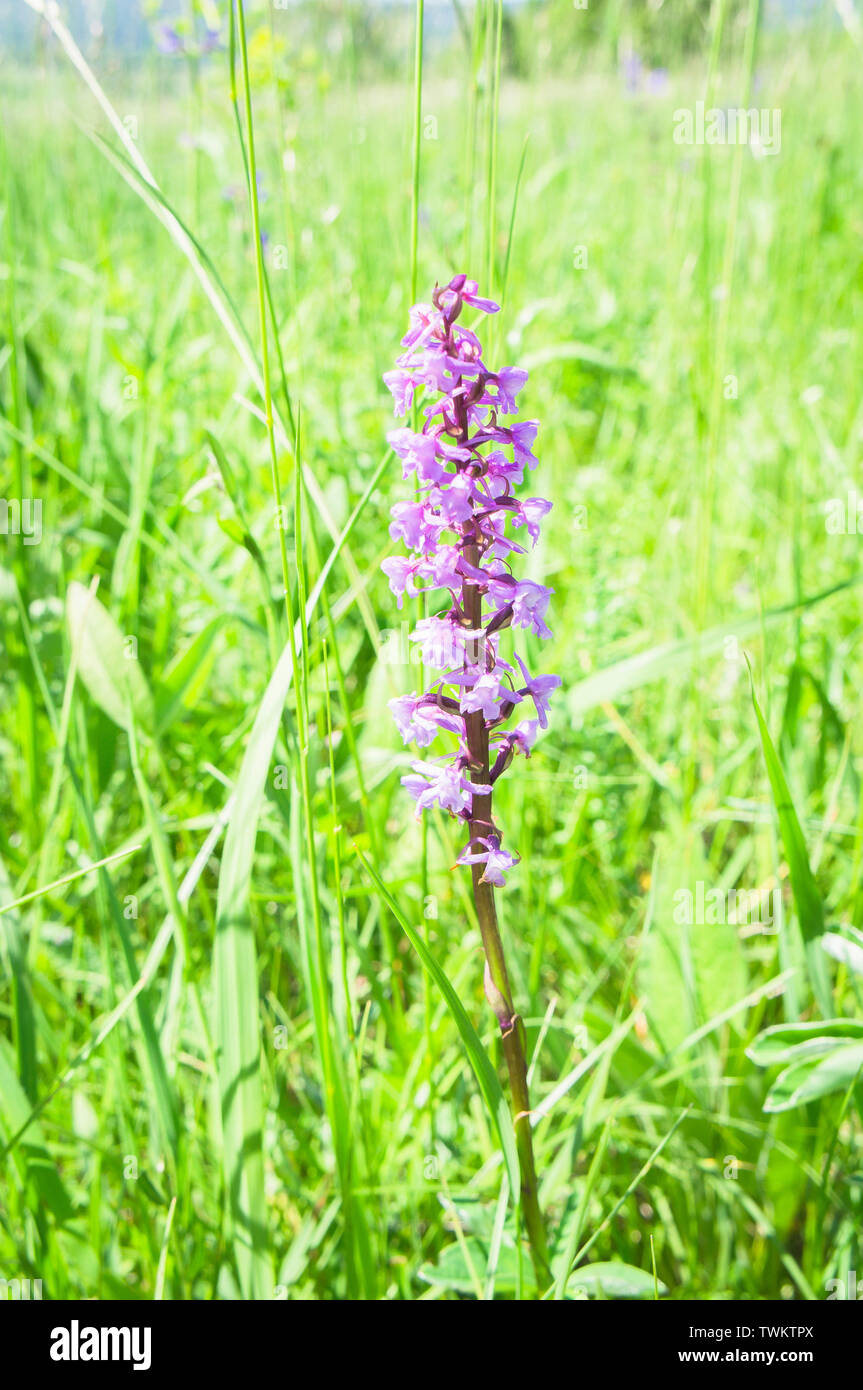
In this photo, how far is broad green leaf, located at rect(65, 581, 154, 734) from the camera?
1.50 m

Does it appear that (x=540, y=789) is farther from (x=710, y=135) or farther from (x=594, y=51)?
(x=594, y=51)

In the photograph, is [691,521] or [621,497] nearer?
[691,521]

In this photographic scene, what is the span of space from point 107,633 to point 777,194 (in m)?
4.18

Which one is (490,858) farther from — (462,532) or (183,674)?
(183,674)

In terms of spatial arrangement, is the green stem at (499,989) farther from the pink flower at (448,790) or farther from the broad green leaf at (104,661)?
the broad green leaf at (104,661)

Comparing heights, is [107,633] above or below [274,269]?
below

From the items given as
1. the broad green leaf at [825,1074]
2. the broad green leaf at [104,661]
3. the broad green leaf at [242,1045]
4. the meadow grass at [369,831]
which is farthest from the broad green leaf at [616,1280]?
the broad green leaf at [104,661]

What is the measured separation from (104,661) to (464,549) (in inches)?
35.7

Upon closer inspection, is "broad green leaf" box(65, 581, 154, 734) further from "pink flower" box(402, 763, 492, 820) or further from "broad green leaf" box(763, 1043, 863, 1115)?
"broad green leaf" box(763, 1043, 863, 1115)

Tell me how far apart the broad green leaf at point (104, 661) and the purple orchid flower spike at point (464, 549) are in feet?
2.53

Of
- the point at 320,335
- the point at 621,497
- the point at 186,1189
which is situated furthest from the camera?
the point at 320,335

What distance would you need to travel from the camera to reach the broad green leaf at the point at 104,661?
4.93 feet
